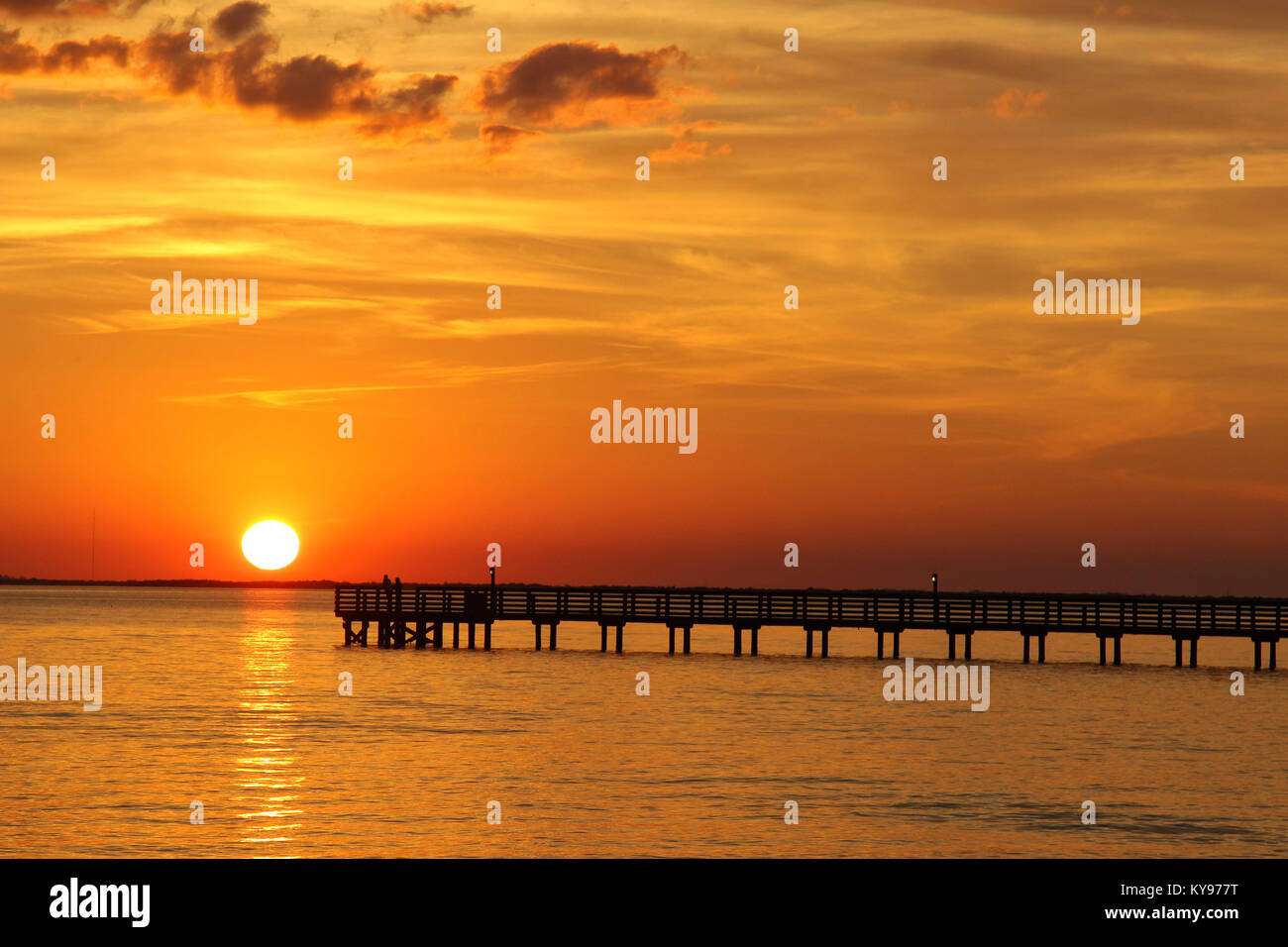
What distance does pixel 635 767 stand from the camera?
103 ft

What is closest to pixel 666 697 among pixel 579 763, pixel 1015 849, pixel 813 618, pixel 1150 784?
pixel 813 618

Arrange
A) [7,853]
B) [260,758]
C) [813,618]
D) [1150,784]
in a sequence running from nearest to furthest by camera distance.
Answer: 1. [7,853]
2. [1150,784]
3. [260,758]
4. [813,618]

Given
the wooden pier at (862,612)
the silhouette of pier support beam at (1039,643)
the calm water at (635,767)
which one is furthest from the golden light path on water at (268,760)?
the silhouette of pier support beam at (1039,643)

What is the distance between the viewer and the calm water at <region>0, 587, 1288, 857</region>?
22891 millimetres

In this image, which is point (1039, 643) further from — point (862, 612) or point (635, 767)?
point (635, 767)

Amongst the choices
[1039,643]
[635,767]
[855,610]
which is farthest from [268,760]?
[1039,643]

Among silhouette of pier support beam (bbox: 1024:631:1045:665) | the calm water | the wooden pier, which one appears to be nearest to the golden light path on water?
the calm water

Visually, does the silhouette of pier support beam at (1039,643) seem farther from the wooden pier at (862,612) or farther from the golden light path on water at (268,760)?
the golden light path on water at (268,760)

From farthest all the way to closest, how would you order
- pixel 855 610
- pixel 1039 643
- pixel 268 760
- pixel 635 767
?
pixel 1039 643, pixel 855 610, pixel 268 760, pixel 635 767

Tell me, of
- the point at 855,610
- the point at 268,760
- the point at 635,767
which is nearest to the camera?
the point at 635,767

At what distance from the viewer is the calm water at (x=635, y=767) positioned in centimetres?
2289
